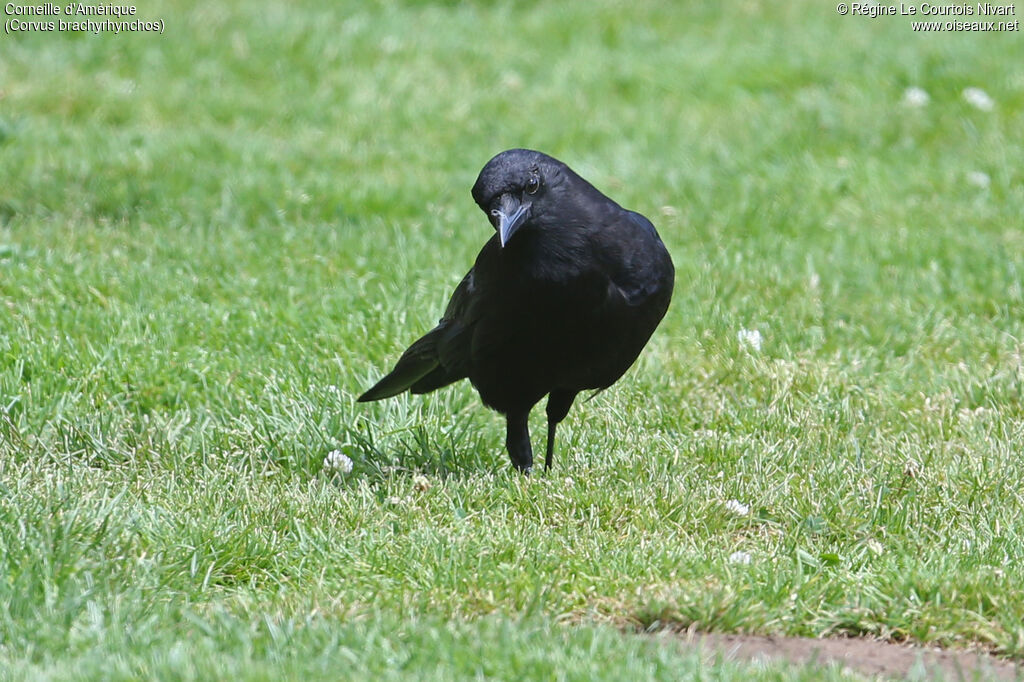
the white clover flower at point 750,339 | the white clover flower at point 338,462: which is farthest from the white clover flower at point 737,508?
the white clover flower at point 750,339

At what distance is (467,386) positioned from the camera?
208 inches

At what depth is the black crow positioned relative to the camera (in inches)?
159

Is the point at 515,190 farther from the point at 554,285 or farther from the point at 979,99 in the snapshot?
the point at 979,99

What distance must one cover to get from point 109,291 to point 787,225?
10.9ft

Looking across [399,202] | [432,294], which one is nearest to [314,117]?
[399,202]

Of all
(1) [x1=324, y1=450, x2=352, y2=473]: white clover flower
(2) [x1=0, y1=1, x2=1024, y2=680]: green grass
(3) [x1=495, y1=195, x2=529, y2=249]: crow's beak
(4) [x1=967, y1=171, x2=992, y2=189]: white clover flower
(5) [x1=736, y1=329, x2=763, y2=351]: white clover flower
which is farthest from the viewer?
(4) [x1=967, y1=171, x2=992, y2=189]: white clover flower

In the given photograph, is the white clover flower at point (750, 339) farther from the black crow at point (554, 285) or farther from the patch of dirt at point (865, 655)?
the patch of dirt at point (865, 655)

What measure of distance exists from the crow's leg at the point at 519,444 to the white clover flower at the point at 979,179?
Answer: 12.9 feet

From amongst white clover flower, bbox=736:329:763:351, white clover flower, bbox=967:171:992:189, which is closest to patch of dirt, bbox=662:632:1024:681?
white clover flower, bbox=736:329:763:351

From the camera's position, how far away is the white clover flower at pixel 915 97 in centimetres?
847

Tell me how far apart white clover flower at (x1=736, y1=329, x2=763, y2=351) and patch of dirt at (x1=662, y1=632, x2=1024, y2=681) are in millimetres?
2191

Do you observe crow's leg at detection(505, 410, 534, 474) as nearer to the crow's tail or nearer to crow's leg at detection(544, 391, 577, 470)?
crow's leg at detection(544, 391, 577, 470)

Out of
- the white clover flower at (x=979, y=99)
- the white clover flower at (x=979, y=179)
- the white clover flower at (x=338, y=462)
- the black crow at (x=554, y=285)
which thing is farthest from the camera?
the white clover flower at (x=979, y=99)

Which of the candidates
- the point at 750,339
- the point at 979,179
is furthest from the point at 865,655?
the point at 979,179
